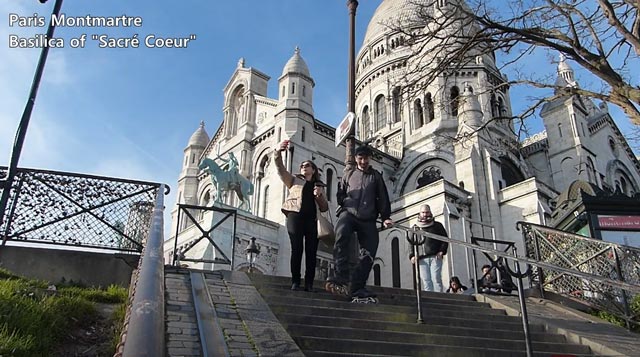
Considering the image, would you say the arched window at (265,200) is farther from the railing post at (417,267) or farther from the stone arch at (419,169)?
the railing post at (417,267)

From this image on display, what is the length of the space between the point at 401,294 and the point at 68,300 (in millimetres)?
4600

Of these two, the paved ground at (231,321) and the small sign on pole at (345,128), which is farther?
the small sign on pole at (345,128)

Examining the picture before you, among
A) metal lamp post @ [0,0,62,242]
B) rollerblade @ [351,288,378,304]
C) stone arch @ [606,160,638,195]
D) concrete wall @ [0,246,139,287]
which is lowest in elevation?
rollerblade @ [351,288,378,304]

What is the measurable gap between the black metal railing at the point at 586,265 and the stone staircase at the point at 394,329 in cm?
228

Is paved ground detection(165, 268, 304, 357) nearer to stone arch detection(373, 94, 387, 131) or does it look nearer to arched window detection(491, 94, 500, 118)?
arched window detection(491, 94, 500, 118)

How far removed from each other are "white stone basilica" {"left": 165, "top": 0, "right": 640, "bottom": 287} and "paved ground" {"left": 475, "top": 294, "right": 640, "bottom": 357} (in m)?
11.9

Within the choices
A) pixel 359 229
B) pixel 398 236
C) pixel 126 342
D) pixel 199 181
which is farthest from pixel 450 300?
pixel 199 181

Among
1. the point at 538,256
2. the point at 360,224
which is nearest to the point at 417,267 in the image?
the point at 360,224

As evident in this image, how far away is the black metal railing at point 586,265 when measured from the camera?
8.72m

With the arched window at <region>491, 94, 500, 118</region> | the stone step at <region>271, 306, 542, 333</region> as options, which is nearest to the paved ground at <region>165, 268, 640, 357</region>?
the stone step at <region>271, 306, 542, 333</region>

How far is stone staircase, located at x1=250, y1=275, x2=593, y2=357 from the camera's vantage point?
528cm

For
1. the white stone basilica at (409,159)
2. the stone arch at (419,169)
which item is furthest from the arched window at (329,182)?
the stone arch at (419,169)

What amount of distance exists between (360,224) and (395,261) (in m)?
18.4

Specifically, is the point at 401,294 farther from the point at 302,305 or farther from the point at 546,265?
the point at 546,265
